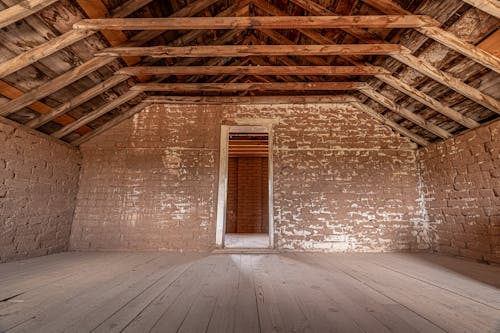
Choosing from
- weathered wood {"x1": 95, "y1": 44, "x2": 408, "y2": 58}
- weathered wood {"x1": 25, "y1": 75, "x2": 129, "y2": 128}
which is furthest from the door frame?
weathered wood {"x1": 25, "y1": 75, "x2": 129, "y2": 128}

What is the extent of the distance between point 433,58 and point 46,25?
498 centimetres

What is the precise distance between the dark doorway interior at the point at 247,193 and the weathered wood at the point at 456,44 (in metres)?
6.06

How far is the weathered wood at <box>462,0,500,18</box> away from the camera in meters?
2.14

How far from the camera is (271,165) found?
4.69 meters

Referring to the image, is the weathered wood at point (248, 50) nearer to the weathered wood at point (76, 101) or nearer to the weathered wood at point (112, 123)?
the weathered wood at point (76, 101)

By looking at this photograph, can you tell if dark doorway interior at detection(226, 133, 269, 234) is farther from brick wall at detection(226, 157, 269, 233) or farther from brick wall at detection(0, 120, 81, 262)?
brick wall at detection(0, 120, 81, 262)

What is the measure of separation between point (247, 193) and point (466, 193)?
6.94m

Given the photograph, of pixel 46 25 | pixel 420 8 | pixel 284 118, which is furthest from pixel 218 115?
pixel 420 8

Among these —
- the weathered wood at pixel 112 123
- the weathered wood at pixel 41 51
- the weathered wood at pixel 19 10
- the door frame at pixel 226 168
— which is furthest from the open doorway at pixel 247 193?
the weathered wood at pixel 19 10

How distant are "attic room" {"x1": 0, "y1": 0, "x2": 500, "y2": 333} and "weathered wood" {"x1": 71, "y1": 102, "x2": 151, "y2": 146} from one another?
32 mm

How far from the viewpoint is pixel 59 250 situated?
13.0 feet

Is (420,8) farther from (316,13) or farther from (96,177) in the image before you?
(96,177)

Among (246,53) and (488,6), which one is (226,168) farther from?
(488,6)

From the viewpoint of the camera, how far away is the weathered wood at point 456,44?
2.57 metres
